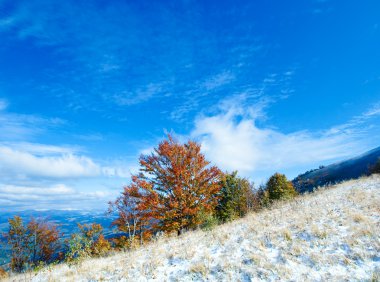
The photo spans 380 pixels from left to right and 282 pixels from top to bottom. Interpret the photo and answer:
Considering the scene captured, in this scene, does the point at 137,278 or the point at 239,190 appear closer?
the point at 137,278

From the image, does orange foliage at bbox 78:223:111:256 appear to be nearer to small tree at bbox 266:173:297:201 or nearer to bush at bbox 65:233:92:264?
bush at bbox 65:233:92:264

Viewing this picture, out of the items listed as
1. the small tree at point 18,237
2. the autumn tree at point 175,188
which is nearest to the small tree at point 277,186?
the autumn tree at point 175,188

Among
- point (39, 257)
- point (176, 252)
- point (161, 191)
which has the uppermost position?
point (161, 191)

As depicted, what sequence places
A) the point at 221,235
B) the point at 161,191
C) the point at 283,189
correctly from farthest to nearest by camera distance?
the point at 283,189 → the point at 161,191 → the point at 221,235

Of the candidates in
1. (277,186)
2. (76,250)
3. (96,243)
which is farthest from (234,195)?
(76,250)

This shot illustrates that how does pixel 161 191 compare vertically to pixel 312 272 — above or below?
above

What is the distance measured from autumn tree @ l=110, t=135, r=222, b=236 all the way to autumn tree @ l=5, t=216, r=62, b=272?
Answer: 30.5 m

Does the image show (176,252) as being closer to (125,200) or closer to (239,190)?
(125,200)

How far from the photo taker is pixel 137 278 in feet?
22.4

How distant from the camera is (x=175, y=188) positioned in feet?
63.7

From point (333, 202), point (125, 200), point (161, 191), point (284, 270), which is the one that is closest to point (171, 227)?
point (161, 191)

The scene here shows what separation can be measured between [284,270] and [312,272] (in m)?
0.68

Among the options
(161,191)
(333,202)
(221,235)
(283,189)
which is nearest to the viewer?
(221,235)

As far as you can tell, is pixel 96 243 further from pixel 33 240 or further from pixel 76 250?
pixel 33 240
